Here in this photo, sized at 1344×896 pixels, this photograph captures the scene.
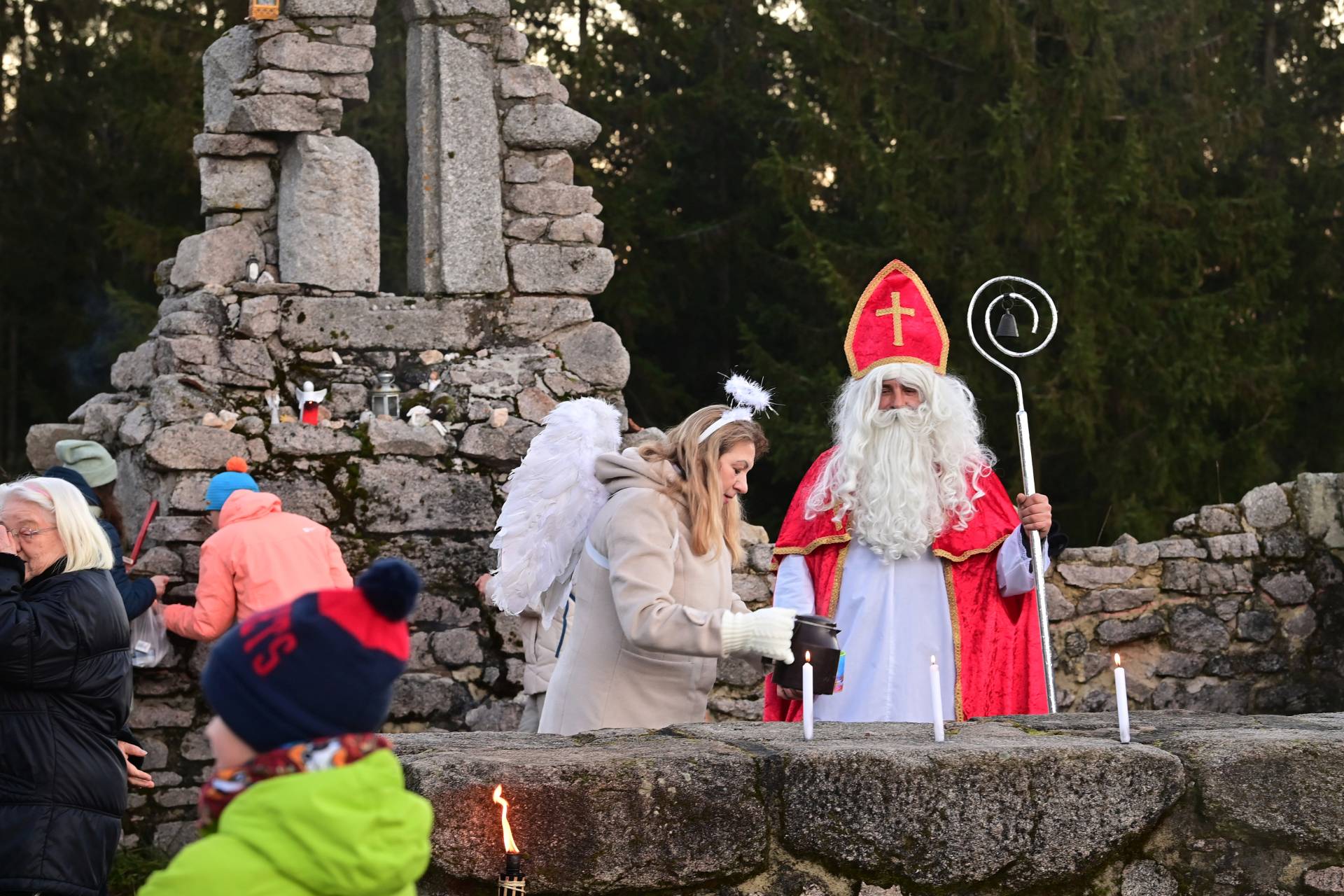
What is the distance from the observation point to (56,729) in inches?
166

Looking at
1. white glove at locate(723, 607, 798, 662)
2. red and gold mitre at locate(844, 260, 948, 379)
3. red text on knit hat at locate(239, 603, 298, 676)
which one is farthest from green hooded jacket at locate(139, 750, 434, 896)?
red and gold mitre at locate(844, 260, 948, 379)

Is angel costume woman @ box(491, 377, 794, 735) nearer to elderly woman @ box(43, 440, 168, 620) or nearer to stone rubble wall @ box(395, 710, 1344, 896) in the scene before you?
stone rubble wall @ box(395, 710, 1344, 896)

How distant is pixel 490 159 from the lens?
7.99 m

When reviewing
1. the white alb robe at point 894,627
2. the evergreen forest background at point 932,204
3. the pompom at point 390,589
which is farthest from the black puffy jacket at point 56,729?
the evergreen forest background at point 932,204

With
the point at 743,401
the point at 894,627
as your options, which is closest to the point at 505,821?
the point at 743,401

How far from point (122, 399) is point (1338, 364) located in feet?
33.6

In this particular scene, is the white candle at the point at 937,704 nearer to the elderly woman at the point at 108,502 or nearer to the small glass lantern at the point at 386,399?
the elderly woman at the point at 108,502

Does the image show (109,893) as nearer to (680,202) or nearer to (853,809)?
(853,809)

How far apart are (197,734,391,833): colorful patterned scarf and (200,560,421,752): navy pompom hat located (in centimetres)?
1

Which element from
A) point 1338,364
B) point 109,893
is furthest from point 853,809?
point 1338,364

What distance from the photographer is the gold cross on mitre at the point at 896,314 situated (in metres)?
5.61

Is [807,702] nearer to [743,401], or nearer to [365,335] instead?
Result: [743,401]

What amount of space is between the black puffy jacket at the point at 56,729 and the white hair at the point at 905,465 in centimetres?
227

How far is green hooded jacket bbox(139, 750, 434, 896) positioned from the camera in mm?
2104
